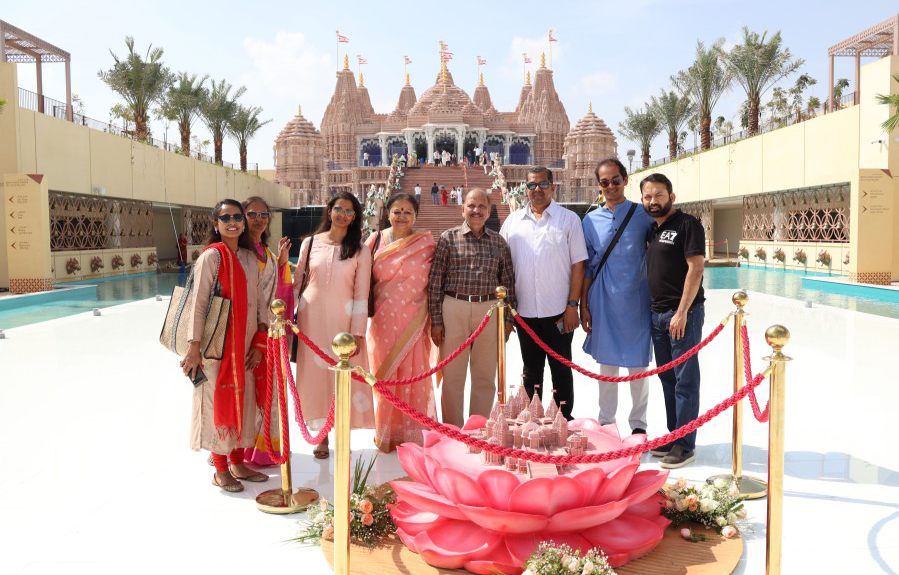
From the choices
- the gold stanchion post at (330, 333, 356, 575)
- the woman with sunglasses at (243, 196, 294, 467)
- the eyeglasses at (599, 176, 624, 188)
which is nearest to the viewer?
the gold stanchion post at (330, 333, 356, 575)

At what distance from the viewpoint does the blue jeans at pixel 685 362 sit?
12.9ft

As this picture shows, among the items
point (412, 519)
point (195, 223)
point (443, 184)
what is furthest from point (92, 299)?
point (443, 184)

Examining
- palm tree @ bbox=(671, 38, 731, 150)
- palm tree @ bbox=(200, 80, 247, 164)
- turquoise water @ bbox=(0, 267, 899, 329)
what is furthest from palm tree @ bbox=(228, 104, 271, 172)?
palm tree @ bbox=(671, 38, 731, 150)

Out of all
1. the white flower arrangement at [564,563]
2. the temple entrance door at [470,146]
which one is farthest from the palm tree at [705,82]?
the white flower arrangement at [564,563]

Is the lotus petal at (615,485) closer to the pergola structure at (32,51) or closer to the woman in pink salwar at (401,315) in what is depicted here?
the woman in pink salwar at (401,315)

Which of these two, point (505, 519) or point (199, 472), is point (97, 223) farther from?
point (505, 519)

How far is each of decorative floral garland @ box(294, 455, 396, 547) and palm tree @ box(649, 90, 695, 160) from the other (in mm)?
25941

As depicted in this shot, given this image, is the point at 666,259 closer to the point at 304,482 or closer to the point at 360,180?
the point at 304,482

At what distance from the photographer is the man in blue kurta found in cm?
423

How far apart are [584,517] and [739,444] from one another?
1410 millimetres

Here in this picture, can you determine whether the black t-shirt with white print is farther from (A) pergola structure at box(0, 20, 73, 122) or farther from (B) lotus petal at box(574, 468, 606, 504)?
(A) pergola structure at box(0, 20, 73, 122)

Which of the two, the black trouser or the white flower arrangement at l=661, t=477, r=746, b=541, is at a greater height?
the black trouser

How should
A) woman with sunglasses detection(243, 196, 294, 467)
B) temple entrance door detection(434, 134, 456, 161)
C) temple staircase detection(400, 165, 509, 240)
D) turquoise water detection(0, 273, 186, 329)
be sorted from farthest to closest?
temple entrance door detection(434, 134, 456, 161), temple staircase detection(400, 165, 509, 240), turquoise water detection(0, 273, 186, 329), woman with sunglasses detection(243, 196, 294, 467)

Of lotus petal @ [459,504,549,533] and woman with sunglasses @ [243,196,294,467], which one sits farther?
woman with sunglasses @ [243,196,294,467]
